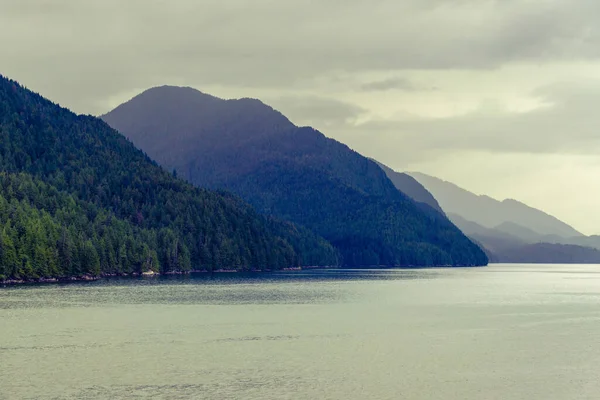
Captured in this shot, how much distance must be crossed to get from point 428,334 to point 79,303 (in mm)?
79142

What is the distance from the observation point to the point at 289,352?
326ft

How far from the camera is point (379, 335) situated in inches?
4747

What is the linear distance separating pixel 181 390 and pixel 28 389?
1420 centimetres

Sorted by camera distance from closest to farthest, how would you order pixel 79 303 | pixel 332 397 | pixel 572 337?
pixel 332 397 → pixel 572 337 → pixel 79 303

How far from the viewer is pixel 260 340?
111m

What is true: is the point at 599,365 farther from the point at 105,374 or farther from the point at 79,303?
the point at 79,303

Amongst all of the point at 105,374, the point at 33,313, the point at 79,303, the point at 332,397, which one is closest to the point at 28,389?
the point at 105,374

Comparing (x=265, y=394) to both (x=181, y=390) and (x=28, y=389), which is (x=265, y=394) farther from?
(x=28, y=389)

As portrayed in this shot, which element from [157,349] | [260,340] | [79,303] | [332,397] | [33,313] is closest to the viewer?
[332,397]

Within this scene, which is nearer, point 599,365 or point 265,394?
point 265,394

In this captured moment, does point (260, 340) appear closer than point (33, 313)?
Yes

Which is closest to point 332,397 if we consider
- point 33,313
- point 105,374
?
point 105,374

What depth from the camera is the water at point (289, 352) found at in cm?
7569

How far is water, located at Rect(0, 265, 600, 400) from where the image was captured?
75688 mm
